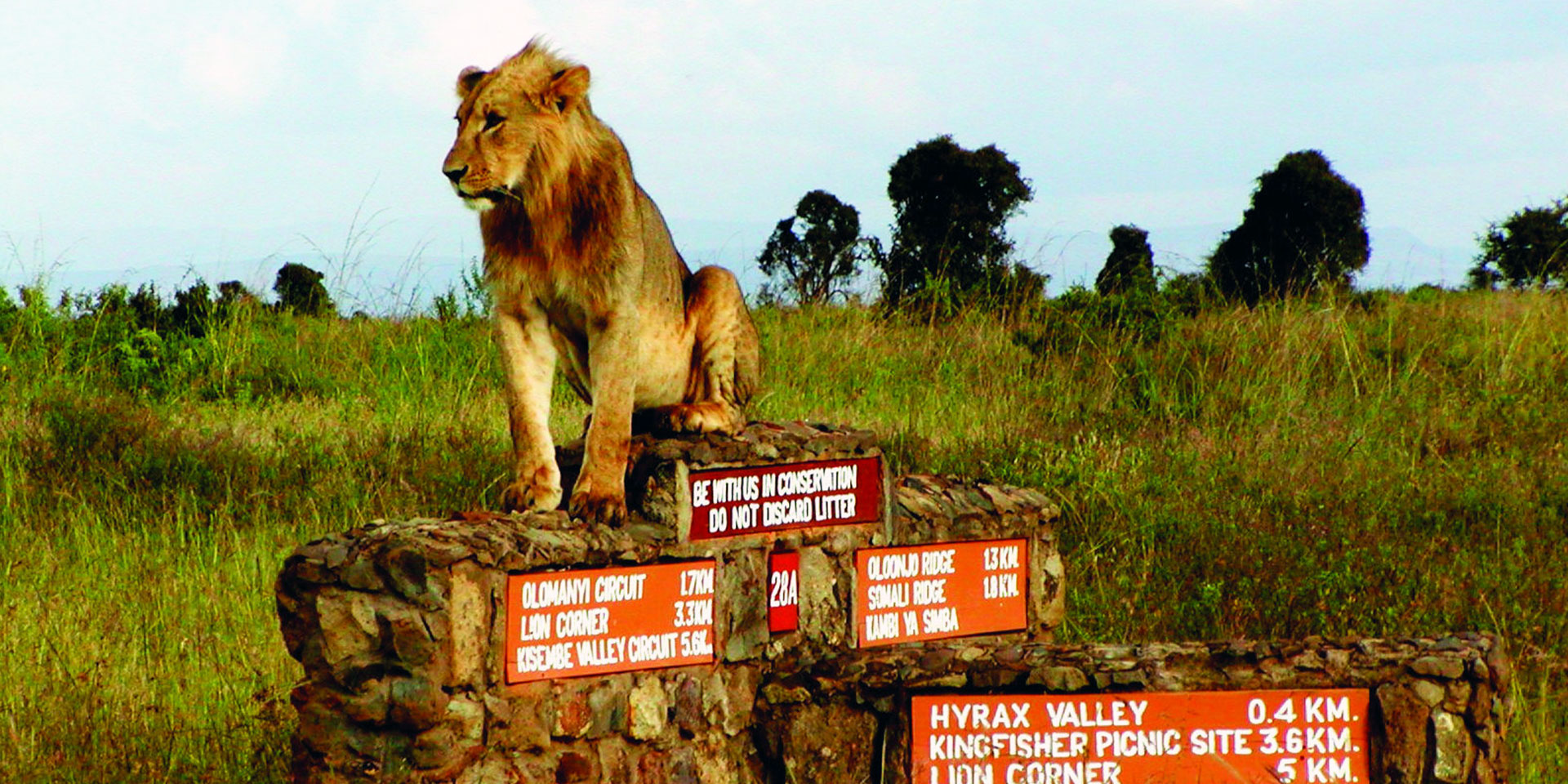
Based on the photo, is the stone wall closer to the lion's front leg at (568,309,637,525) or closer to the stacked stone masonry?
the stacked stone masonry

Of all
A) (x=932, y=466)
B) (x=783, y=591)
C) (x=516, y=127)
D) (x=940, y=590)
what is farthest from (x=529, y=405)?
(x=932, y=466)

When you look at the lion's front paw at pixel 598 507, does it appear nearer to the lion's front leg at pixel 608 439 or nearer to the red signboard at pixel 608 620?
the lion's front leg at pixel 608 439

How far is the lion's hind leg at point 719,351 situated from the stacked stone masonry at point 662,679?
37 centimetres

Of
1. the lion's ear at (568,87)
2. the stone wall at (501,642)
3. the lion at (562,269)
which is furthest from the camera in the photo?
the lion's ear at (568,87)

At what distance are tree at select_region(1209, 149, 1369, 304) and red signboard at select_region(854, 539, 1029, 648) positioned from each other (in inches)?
422

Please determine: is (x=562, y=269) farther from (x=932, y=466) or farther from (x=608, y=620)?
(x=932, y=466)

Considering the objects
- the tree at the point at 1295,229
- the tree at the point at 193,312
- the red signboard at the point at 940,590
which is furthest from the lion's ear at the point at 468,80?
the tree at the point at 1295,229

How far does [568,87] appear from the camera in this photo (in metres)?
5.98

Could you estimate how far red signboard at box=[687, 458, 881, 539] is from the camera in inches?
244

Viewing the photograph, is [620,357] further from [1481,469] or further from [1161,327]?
[1161,327]

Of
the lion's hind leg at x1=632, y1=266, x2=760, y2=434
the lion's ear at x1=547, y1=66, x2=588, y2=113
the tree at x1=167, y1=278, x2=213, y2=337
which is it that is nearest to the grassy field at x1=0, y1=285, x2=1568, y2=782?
the tree at x1=167, y1=278, x2=213, y2=337

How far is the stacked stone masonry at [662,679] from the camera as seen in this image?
17.1 ft

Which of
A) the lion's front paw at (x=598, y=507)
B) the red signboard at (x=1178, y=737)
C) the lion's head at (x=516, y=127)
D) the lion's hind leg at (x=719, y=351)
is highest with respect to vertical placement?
the lion's head at (x=516, y=127)

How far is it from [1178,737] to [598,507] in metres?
2.06
